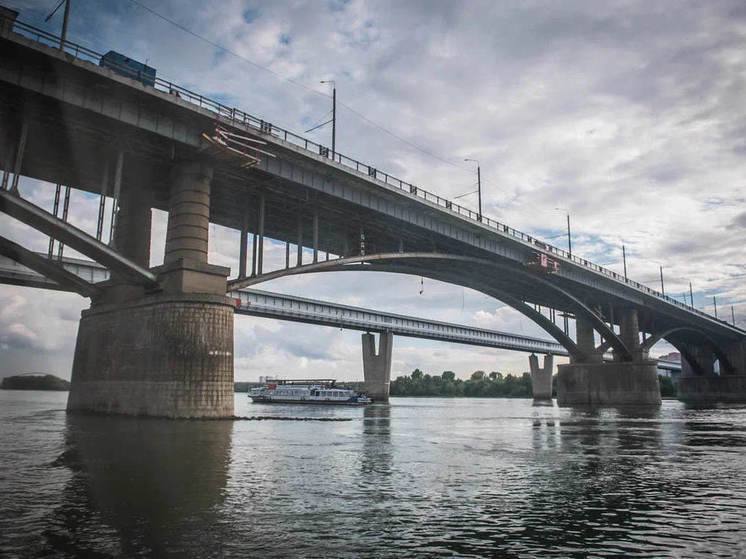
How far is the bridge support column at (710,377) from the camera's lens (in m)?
125

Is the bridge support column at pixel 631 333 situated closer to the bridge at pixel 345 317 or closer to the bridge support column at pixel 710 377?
the bridge at pixel 345 317

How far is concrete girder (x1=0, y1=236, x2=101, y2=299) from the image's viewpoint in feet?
122

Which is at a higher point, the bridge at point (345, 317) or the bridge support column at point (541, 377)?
the bridge at point (345, 317)

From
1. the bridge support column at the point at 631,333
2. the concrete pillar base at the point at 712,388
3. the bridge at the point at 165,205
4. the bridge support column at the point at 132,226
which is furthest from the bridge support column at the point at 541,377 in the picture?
the bridge support column at the point at 132,226

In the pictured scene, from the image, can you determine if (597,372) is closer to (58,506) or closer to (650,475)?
(650,475)

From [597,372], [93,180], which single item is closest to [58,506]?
[93,180]

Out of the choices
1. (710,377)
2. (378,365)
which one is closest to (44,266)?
(378,365)

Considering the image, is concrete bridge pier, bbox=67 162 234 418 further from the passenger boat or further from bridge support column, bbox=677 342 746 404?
bridge support column, bbox=677 342 746 404

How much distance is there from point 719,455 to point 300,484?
18.1m

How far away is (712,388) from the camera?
12900 cm

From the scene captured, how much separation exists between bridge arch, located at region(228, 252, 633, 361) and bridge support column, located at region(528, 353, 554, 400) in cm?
5338

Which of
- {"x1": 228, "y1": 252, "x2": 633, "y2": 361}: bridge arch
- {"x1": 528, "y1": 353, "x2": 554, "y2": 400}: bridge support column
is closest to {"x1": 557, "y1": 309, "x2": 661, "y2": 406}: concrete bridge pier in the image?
{"x1": 228, "y1": 252, "x2": 633, "y2": 361}: bridge arch

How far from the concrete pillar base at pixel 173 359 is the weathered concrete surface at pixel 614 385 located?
68330 mm

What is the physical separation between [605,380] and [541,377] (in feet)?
188
